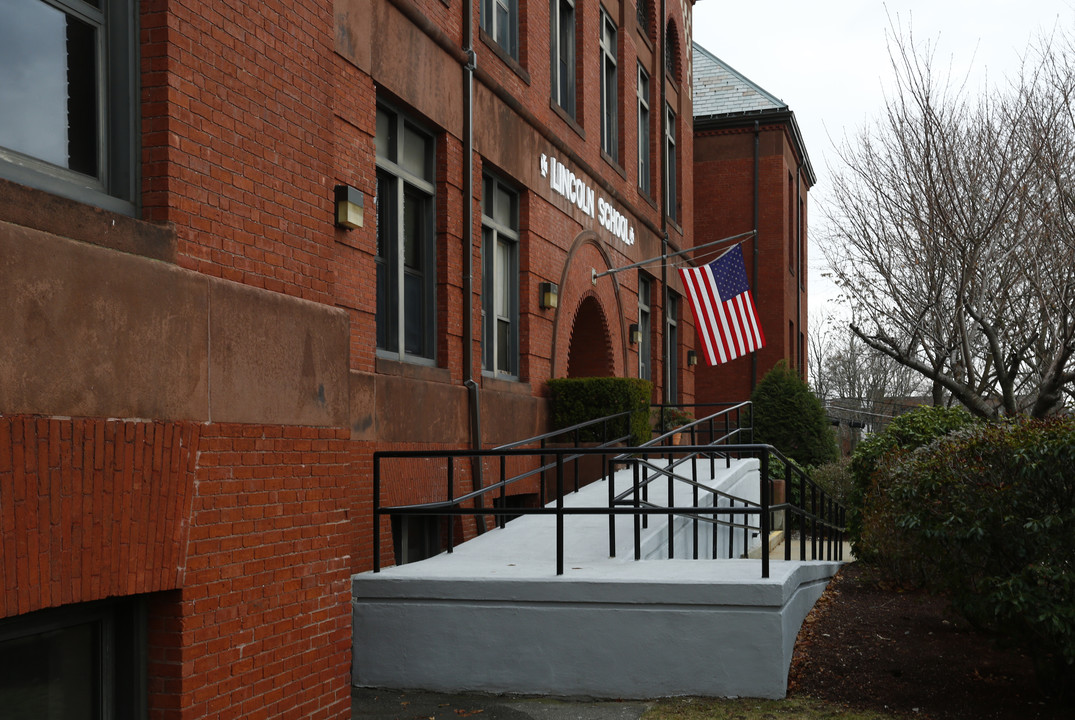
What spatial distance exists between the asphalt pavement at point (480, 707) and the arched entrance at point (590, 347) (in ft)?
34.1

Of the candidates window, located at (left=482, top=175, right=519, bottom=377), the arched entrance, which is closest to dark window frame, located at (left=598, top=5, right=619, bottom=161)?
the arched entrance

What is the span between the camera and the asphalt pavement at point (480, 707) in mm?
7219

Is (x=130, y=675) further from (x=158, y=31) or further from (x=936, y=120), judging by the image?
(x=936, y=120)

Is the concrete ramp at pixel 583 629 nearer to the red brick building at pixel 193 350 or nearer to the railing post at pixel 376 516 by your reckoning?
the railing post at pixel 376 516

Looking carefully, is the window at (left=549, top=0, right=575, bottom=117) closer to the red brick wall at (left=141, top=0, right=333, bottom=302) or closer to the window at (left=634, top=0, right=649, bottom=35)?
the window at (left=634, top=0, right=649, bottom=35)

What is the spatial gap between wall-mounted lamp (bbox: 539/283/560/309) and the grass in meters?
7.61

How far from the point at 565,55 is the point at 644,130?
4944 mm

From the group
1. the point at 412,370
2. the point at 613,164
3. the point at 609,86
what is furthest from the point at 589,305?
the point at 412,370

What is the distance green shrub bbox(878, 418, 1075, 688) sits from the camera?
7000 mm

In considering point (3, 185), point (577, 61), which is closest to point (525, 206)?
point (577, 61)

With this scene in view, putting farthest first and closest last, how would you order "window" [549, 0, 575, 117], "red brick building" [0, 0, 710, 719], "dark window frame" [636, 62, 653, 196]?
"dark window frame" [636, 62, 653, 196]
"window" [549, 0, 575, 117]
"red brick building" [0, 0, 710, 719]

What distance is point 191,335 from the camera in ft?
18.4

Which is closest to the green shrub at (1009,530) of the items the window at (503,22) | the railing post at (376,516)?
the railing post at (376,516)

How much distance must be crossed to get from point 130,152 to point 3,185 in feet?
3.36
